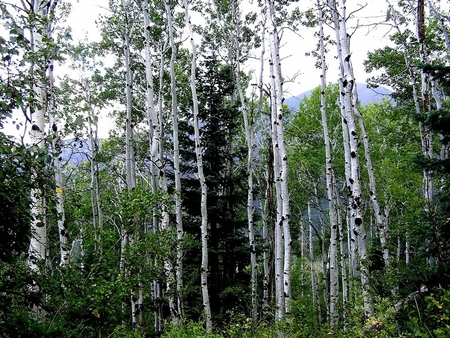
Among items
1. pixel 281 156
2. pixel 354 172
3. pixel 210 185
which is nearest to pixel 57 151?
pixel 281 156

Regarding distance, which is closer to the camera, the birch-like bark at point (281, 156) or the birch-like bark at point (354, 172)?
the birch-like bark at point (354, 172)

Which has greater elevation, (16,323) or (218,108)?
(218,108)

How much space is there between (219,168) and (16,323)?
1055cm

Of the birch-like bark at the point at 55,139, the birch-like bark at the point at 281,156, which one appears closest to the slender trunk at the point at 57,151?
the birch-like bark at the point at 55,139

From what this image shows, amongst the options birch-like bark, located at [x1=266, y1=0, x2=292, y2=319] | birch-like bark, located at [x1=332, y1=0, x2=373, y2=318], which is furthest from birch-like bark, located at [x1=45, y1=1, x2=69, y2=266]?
birch-like bark, located at [x1=332, y1=0, x2=373, y2=318]

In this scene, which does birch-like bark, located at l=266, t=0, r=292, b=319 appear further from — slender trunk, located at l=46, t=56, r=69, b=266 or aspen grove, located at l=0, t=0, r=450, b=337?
slender trunk, located at l=46, t=56, r=69, b=266

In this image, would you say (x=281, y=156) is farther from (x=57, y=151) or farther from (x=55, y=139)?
(x=55, y=139)

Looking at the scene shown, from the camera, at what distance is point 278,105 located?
8.71 m

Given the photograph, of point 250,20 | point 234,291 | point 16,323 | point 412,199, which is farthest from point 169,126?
point 16,323

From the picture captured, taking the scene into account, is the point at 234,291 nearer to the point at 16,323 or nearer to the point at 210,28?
the point at 16,323

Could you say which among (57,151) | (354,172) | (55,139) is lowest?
(354,172)

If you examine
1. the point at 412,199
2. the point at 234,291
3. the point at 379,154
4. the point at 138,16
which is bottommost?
the point at 234,291

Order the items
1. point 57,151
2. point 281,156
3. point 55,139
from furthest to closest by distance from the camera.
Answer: point 281,156, point 55,139, point 57,151

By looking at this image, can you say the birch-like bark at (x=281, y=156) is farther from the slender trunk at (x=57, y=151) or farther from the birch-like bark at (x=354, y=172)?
the slender trunk at (x=57, y=151)
